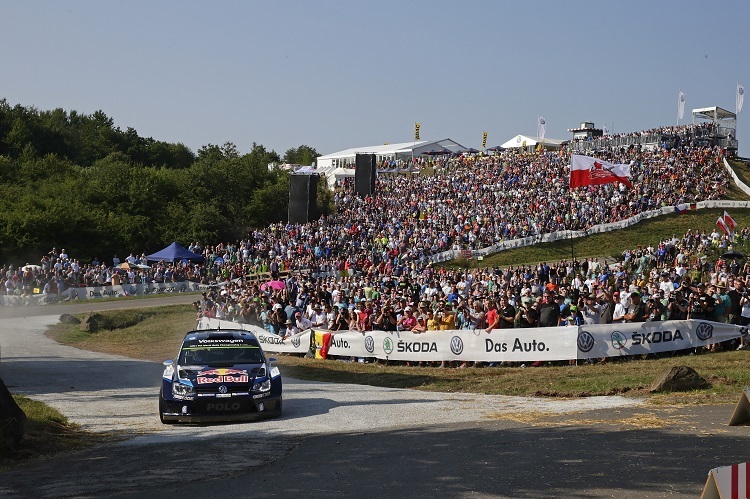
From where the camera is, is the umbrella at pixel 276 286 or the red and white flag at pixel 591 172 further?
the umbrella at pixel 276 286

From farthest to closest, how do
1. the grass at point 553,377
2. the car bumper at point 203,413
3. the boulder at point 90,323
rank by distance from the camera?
the boulder at point 90,323 → the grass at point 553,377 → the car bumper at point 203,413

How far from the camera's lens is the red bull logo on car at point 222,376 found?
1547 cm

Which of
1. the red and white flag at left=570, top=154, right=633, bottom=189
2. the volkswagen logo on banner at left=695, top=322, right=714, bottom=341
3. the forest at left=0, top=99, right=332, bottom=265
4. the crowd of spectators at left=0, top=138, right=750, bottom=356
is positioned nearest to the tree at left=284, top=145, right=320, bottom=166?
the forest at left=0, top=99, right=332, bottom=265

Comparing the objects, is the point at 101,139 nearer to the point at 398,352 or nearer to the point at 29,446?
the point at 398,352

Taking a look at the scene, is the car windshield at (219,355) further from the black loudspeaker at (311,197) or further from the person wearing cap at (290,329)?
the black loudspeaker at (311,197)

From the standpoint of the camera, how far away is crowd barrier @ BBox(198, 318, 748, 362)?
20.8 metres

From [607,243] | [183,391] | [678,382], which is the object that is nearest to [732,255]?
[607,243]

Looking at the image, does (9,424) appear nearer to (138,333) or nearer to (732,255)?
(138,333)

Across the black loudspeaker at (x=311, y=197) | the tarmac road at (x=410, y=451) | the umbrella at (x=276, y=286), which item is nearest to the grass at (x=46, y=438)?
the tarmac road at (x=410, y=451)

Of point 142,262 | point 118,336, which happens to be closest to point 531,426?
point 118,336

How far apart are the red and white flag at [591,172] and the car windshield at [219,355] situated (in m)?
21.7

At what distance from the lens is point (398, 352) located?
2411cm

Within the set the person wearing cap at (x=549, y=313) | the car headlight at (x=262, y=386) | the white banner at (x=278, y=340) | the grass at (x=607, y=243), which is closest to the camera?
the car headlight at (x=262, y=386)

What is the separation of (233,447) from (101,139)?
107 metres
